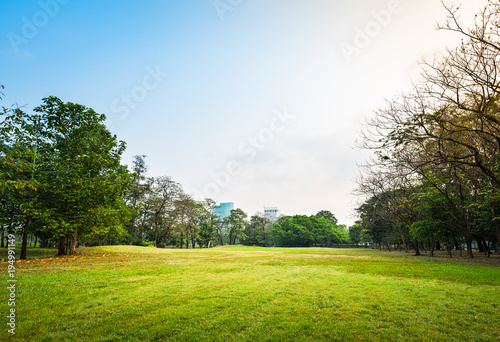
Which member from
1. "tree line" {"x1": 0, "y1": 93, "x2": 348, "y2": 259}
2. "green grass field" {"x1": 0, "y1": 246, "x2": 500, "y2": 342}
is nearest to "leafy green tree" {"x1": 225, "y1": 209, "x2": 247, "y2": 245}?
"tree line" {"x1": 0, "y1": 93, "x2": 348, "y2": 259}

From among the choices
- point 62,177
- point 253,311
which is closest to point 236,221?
point 62,177

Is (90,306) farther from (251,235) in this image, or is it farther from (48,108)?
(251,235)

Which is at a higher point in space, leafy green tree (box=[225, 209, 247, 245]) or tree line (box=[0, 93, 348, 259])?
tree line (box=[0, 93, 348, 259])

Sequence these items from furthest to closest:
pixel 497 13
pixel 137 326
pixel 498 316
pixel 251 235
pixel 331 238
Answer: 1. pixel 251 235
2. pixel 331 238
3. pixel 497 13
4. pixel 498 316
5. pixel 137 326

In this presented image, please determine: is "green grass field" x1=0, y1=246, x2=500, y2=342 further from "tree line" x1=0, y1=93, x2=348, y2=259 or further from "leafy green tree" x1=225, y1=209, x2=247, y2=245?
"leafy green tree" x1=225, y1=209, x2=247, y2=245

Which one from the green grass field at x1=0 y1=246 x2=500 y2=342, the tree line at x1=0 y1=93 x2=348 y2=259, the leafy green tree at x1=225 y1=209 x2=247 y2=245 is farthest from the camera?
the leafy green tree at x1=225 y1=209 x2=247 y2=245

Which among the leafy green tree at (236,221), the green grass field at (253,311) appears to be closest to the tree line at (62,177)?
the green grass field at (253,311)

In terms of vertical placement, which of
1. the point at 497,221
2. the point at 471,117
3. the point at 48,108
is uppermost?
the point at 48,108

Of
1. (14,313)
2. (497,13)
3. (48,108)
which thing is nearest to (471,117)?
(497,13)

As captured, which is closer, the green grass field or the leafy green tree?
the green grass field

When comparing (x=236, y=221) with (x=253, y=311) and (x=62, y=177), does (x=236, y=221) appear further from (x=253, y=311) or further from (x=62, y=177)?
(x=253, y=311)

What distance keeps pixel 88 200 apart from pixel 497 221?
33.2m

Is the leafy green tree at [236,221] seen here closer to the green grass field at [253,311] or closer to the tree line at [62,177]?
the tree line at [62,177]

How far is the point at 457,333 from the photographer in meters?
4.88
